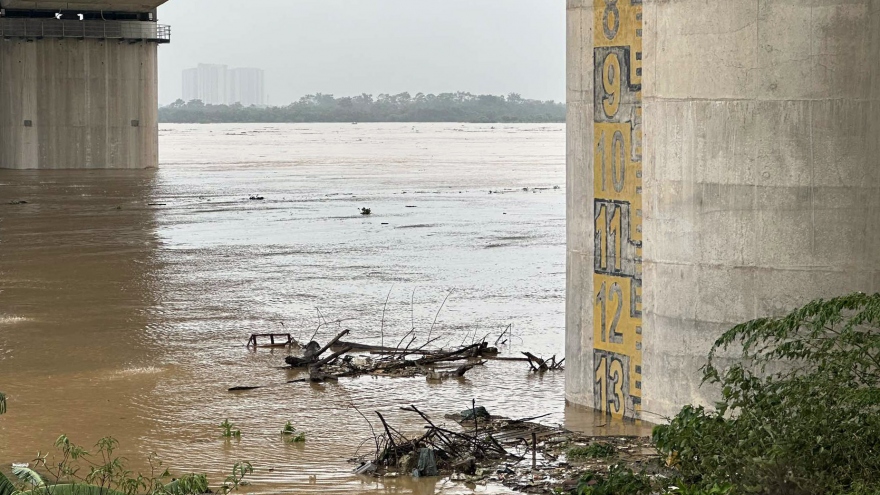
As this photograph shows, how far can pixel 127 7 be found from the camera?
61.1m

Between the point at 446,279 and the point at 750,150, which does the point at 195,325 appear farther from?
the point at 750,150

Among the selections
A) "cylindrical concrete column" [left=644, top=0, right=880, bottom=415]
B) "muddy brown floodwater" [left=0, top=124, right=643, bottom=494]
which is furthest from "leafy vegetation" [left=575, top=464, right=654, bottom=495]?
"cylindrical concrete column" [left=644, top=0, right=880, bottom=415]

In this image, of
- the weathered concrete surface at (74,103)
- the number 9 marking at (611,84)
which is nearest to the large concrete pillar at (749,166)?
the number 9 marking at (611,84)

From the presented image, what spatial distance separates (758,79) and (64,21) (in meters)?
53.7

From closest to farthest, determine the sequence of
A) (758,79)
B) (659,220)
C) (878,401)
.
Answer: (878,401) < (758,79) < (659,220)

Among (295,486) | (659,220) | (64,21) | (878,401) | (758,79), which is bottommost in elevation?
(295,486)

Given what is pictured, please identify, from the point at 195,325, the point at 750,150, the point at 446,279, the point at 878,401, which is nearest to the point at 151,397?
the point at 195,325

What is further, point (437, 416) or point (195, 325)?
point (195, 325)

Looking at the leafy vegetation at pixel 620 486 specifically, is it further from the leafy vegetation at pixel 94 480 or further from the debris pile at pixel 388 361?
the debris pile at pixel 388 361

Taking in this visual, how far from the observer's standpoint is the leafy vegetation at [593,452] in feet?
36.3

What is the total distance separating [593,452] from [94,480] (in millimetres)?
3991

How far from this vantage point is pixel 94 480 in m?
9.83

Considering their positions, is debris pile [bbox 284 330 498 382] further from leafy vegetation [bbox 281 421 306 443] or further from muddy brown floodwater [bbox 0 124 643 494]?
leafy vegetation [bbox 281 421 306 443]

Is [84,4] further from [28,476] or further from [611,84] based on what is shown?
[28,476]
